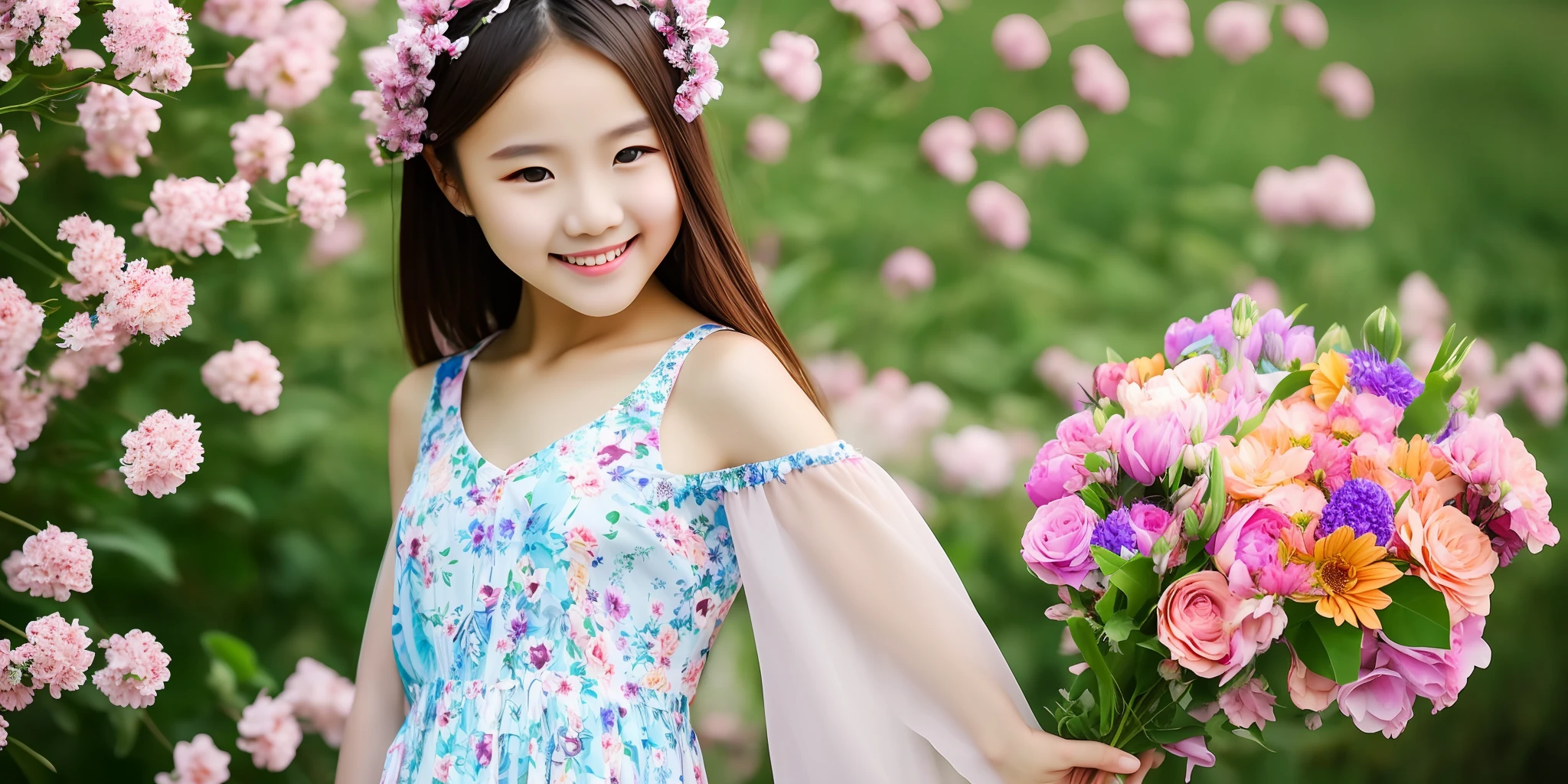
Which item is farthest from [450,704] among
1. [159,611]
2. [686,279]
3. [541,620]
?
[159,611]

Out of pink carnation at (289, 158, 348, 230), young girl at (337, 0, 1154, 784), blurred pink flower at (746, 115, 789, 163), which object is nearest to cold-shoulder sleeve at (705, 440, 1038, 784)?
young girl at (337, 0, 1154, 784)

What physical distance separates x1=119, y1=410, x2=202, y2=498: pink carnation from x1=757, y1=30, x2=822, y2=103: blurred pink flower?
3.23ft

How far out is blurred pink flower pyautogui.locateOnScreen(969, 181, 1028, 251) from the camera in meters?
2.03

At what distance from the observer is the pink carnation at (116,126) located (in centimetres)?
137

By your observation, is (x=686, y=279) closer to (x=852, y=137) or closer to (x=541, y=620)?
(x=541, y=620)

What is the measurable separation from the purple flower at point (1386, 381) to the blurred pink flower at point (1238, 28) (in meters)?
1.13

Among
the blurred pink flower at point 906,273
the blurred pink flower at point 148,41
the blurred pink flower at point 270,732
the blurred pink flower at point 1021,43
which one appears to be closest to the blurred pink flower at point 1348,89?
the blurred pink flower at point 1021,43

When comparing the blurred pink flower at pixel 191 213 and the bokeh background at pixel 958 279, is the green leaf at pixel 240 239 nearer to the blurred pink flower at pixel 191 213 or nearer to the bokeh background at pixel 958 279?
Answer: the blurred pink flower at pixel 191 213

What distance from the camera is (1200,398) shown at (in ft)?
3.49

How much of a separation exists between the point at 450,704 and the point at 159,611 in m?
0.93

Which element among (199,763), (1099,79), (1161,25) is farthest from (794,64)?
(199,763)

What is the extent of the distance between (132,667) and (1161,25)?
173cm

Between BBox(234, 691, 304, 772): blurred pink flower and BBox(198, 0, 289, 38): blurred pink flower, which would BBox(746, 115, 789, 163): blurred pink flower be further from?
BBox(234, 691, 304, 772): blurred pink flower

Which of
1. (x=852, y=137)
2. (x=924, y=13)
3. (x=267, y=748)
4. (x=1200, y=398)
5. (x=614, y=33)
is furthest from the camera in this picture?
(x=852, y=137)
